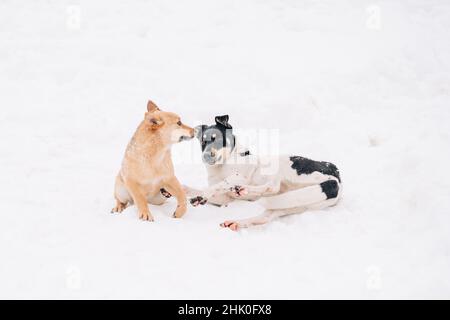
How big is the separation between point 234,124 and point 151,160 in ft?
9.87

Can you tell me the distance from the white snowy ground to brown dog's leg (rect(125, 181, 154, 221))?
0.17 metres

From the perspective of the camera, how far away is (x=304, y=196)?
16.1 feet

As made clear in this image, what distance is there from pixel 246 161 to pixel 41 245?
2322 mm

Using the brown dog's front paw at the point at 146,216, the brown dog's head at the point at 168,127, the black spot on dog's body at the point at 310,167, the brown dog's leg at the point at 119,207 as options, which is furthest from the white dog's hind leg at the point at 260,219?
the brown dog's leg at the point at 119,207

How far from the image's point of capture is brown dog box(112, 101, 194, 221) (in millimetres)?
4738

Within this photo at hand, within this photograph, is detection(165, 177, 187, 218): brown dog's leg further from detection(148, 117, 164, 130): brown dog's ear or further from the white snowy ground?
detection(148, 117, 164, 130): brown dog's ear

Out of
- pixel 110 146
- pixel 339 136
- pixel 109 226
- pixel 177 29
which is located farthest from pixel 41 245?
pixel 177 29

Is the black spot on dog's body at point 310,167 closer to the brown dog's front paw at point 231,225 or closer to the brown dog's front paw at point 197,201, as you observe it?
the brown dog's front paw at point 231,225

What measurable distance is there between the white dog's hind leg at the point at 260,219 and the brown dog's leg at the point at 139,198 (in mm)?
805

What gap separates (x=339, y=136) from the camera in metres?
6.97

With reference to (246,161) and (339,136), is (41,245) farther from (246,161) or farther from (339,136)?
(339,136)

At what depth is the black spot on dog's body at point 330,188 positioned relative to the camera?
196 inches

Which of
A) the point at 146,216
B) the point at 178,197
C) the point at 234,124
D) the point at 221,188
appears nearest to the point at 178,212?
the point at 178,197

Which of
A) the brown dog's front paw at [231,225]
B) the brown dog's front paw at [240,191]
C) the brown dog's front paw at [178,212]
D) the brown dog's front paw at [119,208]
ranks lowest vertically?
the brown dog's front paw at [231,225]
